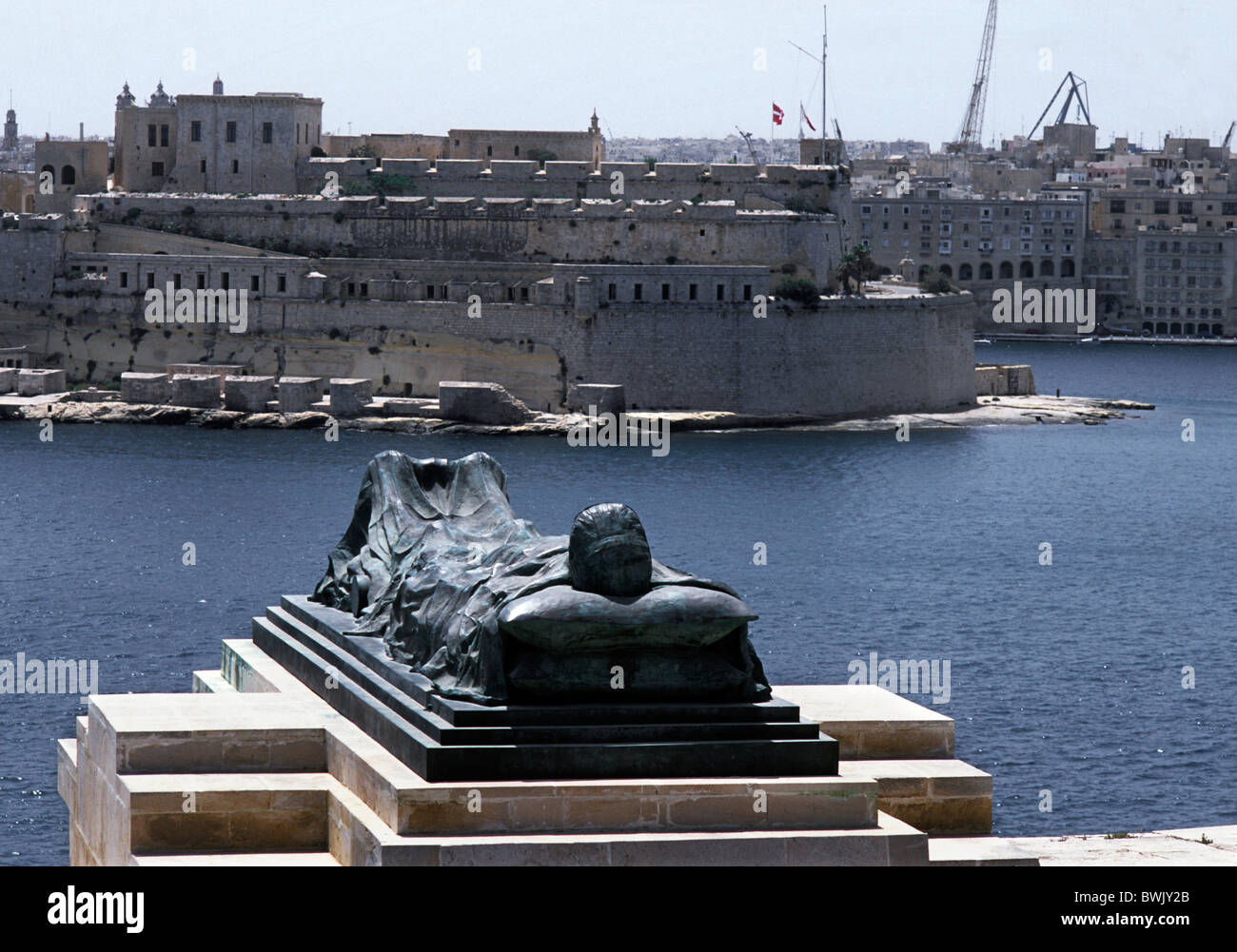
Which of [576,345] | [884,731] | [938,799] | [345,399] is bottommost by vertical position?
[938,799]

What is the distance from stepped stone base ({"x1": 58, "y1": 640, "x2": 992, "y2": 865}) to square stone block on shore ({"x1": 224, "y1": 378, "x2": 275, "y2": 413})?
41.1 metres

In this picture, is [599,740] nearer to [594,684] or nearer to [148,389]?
[594,684]

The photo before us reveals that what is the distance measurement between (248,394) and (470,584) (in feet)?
136

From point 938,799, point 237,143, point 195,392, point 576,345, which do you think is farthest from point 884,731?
point 237,143

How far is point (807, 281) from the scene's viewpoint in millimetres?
Answer: 55906

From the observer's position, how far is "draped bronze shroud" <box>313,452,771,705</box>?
37.4 ft

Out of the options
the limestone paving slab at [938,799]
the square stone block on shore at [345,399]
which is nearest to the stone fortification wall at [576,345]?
the square stone block on shore at [345,399]

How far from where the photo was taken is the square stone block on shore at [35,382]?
55438 millimetres

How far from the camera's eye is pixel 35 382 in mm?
55594

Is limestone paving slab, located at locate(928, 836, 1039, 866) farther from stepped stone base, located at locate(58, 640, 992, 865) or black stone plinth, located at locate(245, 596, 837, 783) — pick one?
black stone plinth, located at locate(245, 596, 837, 783)

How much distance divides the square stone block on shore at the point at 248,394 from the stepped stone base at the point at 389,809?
41144mm

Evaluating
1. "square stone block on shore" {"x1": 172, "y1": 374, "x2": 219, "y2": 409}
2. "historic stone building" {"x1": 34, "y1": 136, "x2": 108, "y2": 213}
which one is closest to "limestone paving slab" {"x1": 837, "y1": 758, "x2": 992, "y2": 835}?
"square stone block on shore" {"x1": 172, "y1": 374, "x2": 219, "y2": 409}

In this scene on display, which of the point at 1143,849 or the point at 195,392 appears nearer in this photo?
the point at 1143,849
